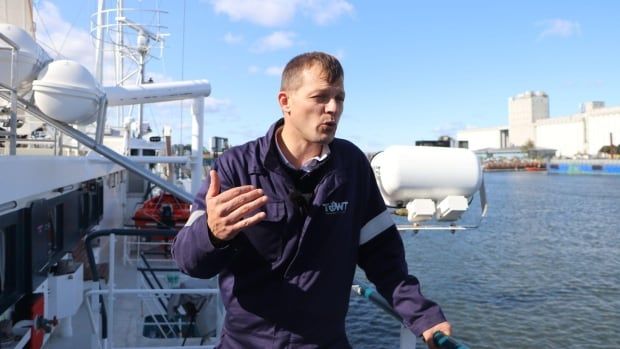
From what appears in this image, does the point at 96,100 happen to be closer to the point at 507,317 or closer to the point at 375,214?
the point at 375,214

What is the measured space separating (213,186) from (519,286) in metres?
15.5

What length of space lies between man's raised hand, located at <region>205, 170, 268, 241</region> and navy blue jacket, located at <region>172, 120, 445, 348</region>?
0.19 metres

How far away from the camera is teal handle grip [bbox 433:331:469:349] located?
175 cm

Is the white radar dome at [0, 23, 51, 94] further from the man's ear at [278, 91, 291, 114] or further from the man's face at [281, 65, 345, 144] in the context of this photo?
the man's face at [281, 65, 345, 144]

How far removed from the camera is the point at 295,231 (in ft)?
5.81

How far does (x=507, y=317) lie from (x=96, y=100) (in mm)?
11135

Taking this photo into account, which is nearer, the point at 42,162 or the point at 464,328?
the point at 42,162

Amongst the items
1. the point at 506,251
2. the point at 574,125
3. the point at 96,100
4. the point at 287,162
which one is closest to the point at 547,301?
the point at 506,251

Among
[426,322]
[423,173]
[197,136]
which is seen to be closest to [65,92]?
[423,173]

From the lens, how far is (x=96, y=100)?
4.89 m

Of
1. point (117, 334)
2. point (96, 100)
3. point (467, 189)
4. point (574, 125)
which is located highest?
point (574, 125)

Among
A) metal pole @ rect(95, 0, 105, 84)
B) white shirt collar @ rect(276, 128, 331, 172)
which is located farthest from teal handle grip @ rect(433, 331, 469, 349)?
metal pole @ rect(95, 0, 105, 84)

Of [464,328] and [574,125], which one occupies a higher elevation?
[574,125]

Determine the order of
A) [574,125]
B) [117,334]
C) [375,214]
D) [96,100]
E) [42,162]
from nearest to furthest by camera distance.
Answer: [375,214] → [42,162] → [96,100] → [117,334] → [574,125]
